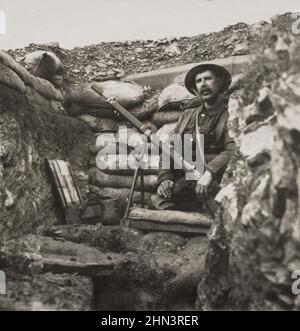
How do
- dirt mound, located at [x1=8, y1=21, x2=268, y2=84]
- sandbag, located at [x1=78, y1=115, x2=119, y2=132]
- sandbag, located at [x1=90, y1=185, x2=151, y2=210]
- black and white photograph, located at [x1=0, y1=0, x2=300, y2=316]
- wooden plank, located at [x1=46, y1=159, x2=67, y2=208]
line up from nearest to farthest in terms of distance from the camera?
black and white photograph, located at [x1=0, y1=0, x2=300, y2=316] → wooden plank, located at [x1=46, y1=159, x2=67, y2=208] → sandbag, located at [x1=90, y1=185, x2=151, y2=210] → sandbag, located at [x1=78, y1=115, x2=119, y2=132] → dirt mound, located at [x1=8, y1=21, x2=268, y2=84]

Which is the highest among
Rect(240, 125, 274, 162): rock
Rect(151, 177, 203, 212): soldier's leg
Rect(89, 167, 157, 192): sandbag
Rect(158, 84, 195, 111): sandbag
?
Rect(158, 84, 195, 111): sandbag

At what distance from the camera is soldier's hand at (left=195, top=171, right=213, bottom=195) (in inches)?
104

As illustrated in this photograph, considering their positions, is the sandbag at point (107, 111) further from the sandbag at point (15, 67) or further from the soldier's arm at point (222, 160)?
the soldier's arm at point (222, 160)

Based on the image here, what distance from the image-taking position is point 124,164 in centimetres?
337

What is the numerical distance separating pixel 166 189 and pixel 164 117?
801 millimetres

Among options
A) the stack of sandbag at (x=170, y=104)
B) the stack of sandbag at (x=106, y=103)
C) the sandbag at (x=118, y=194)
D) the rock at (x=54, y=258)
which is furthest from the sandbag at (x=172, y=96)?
the rock at (x=54, y=258)

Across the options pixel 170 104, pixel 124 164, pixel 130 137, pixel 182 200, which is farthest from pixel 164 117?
pixel 182 200

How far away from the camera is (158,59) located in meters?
4.10

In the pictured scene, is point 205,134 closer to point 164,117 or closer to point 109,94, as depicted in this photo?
point 164,117

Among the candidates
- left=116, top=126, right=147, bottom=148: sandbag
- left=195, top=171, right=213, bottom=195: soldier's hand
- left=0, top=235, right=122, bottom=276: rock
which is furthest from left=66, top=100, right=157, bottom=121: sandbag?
left=0, top=235, right=122, bottom=276: rock

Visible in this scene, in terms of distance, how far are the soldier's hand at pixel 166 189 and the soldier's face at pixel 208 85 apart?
664 mm

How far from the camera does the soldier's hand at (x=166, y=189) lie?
9.26 feet

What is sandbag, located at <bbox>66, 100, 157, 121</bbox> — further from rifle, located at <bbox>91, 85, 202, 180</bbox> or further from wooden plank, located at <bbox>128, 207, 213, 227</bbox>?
wooden plank, located at <bbox>128, 207, 213, 227</bbox>
